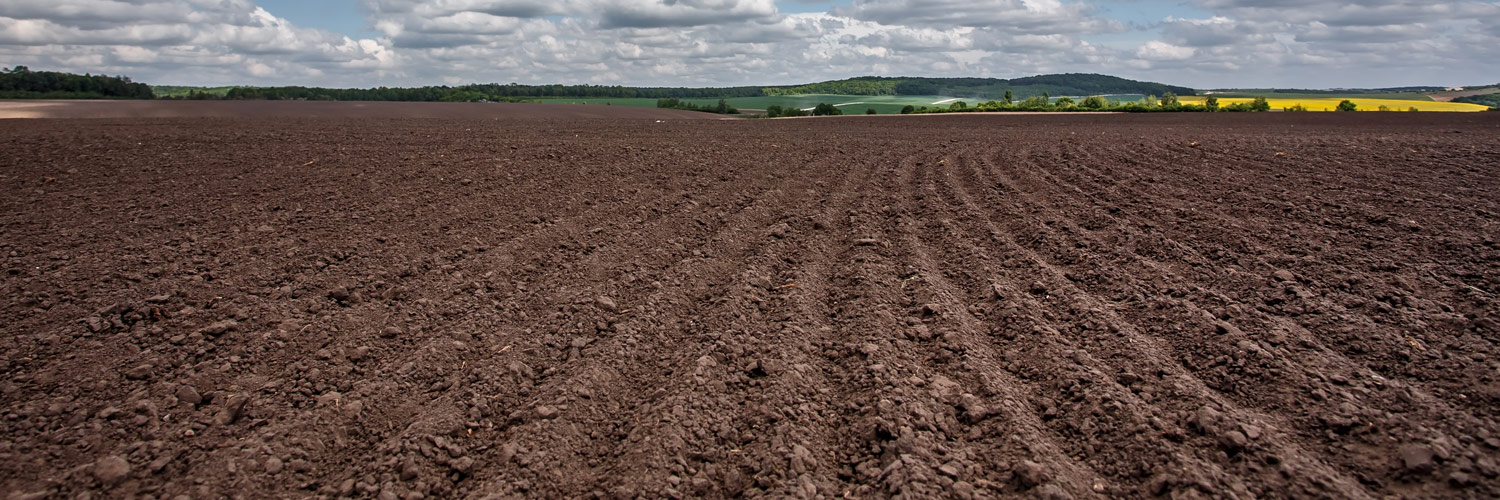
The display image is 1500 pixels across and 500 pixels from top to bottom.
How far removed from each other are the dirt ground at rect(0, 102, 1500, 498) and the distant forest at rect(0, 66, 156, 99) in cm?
4472

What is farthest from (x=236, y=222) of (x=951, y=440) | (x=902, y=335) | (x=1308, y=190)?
(x=1308, y=190)

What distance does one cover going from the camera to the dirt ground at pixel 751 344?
11.4 feet

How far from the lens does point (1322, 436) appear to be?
11.6 ft

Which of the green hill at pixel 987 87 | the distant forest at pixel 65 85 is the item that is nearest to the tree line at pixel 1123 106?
the green hill at pixel 987 87

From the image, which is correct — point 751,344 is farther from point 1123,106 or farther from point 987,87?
point 987,87

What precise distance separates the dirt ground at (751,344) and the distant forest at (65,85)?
44.7m

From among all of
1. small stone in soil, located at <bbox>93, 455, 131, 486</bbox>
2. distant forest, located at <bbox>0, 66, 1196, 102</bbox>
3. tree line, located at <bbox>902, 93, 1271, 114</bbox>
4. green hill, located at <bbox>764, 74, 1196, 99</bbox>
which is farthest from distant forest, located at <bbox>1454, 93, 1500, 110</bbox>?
small stone in soil, located at <bbox>93, 455, 131, 486</bbox>

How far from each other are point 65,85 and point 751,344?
56869 mm

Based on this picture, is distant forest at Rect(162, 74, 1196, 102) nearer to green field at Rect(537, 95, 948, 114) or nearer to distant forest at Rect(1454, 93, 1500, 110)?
green field at Rect(537, 95, 948, 114)

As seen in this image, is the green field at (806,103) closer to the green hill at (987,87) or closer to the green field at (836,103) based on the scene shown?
the green field at (836,103)

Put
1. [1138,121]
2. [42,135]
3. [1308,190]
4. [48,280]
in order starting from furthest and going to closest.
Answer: [1138,121] < [42,135] < [1308,190] < [48,280]

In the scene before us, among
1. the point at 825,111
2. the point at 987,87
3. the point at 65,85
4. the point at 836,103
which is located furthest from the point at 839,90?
the point at 65,85

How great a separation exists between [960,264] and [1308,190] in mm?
6049

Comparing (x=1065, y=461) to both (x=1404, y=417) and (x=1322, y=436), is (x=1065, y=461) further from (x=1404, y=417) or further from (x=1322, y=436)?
(x=1404, y=417)
